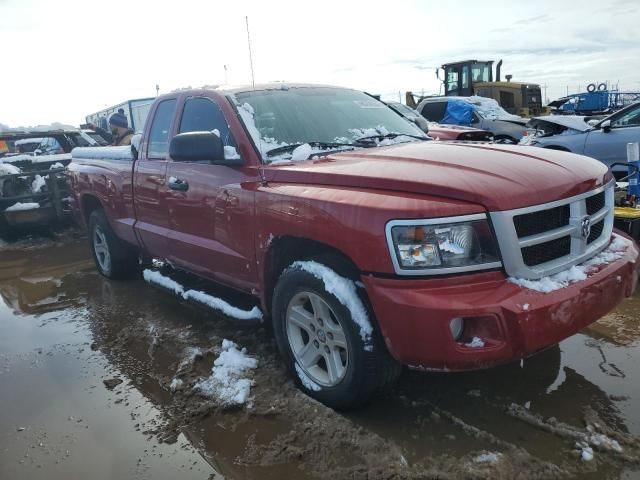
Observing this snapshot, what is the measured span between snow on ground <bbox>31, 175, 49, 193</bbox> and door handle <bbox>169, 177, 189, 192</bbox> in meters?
5.75

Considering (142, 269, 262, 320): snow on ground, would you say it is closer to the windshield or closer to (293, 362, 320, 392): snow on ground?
(293, 362, 320, 392): snow on ground

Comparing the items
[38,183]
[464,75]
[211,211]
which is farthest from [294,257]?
[464,75]

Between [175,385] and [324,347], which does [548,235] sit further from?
[175,385]

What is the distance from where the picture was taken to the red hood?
7.97 ft

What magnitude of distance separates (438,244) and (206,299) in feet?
6.85

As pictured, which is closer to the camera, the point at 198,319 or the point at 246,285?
the point at 246,285

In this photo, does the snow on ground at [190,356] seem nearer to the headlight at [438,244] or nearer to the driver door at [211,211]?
the driver door at [211,211]

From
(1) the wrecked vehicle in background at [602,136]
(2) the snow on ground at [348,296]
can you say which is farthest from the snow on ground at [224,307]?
(1) the wrecked vehicle in background at [602,136]

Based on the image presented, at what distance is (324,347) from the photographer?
114 inches

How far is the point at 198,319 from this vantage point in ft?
14.5

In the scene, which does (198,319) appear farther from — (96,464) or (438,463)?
(438,463)

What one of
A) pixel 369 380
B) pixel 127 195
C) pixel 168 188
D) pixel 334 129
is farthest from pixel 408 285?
pixel 127 195

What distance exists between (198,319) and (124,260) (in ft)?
5.44

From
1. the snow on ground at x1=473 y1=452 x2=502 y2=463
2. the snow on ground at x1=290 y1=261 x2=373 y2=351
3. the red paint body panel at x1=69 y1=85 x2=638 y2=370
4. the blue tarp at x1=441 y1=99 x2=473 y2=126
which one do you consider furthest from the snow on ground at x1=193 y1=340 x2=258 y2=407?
the blue tarp at x1=441 y1=99 x2=473 y2=126
